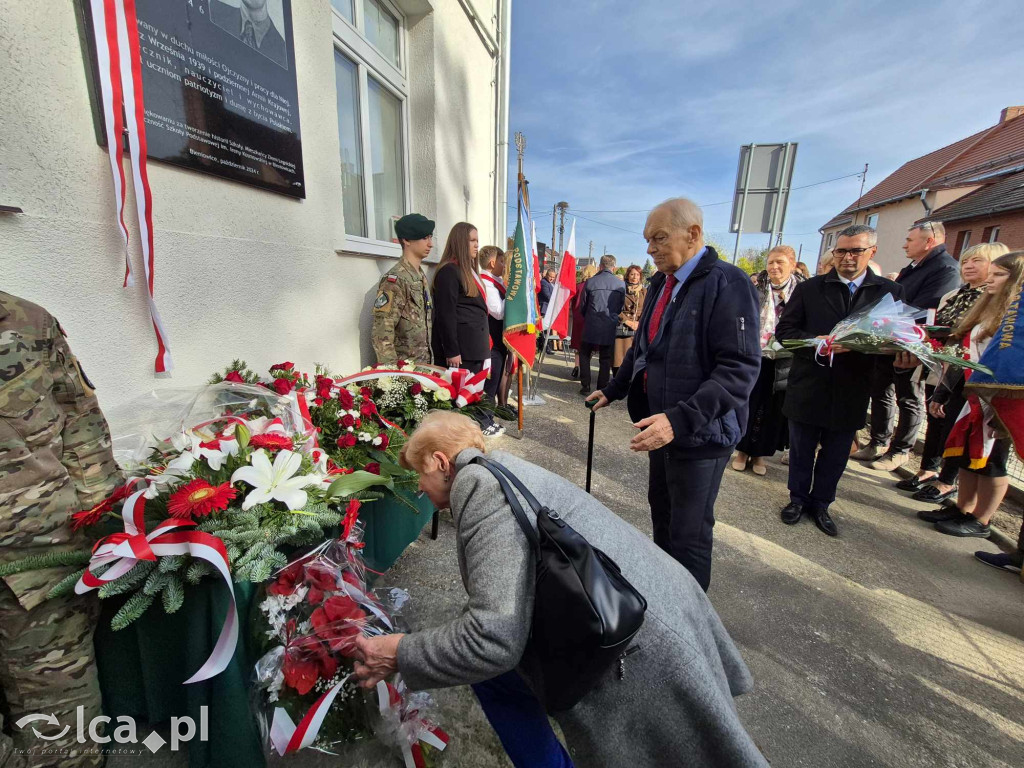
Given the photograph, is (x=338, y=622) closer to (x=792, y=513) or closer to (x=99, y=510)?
(x=99, y=510)

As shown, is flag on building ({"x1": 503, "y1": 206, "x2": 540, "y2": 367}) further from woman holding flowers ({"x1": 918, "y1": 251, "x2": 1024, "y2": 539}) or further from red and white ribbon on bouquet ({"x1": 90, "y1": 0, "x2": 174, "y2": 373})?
woman holding flowers ({"x1": 918, "y1": 251, "x2": 1024, "y2": 539})

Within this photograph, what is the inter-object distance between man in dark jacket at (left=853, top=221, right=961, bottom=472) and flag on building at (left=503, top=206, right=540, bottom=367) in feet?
9.69

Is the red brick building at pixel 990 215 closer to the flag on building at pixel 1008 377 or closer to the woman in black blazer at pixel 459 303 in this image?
the flag on building at pixel 1008 377

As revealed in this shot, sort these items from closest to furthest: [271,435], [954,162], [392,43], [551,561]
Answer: [551,561] < [271,435] < [392,43] < [954,162]

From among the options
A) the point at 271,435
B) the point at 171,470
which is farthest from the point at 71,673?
the point at 271,435

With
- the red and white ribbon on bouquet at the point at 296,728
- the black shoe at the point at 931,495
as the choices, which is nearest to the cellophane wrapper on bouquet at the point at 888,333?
the black shoe at the point at 931,495

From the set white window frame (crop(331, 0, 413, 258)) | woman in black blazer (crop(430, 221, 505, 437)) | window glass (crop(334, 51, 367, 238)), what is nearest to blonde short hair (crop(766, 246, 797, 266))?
woman in black blazer (crop(430, 221, 505, 437))

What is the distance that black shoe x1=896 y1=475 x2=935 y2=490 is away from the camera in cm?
379

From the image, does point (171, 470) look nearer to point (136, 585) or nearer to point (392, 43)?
point (136, 585)

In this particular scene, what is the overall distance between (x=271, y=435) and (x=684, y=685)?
1452 millimetres

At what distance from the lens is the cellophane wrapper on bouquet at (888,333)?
2586 mm

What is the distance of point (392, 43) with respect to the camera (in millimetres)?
4352

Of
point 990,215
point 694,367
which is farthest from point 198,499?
point 990,215

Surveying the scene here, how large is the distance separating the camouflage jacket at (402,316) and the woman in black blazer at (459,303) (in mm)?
156
